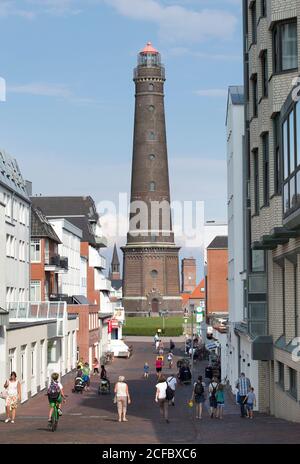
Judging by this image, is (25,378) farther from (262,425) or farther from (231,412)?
(262,425)

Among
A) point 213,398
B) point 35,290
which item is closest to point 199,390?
point 213,398

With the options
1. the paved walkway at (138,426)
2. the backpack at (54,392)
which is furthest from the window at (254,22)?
the backpack at (54,392)

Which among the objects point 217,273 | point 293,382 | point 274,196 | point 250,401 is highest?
point 274,196

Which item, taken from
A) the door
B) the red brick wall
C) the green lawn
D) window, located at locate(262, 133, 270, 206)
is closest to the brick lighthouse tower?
the door

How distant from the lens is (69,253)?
78688 millimetres

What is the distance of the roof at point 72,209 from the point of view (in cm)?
9638

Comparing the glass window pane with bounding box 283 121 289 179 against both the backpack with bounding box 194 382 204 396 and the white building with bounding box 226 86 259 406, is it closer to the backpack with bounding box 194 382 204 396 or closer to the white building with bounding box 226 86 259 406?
the backpack with bounding box 194 382 204 396

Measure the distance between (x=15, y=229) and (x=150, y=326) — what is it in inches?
2744

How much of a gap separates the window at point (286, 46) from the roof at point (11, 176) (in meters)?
24.7

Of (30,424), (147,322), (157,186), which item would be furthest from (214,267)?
(30,424)

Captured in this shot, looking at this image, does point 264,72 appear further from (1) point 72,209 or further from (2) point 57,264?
(1) point 72,209

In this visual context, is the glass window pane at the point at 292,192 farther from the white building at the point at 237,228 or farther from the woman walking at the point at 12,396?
the white building at the point at 237,228

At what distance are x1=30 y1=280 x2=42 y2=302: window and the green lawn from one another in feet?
175

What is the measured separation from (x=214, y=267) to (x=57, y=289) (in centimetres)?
2167
